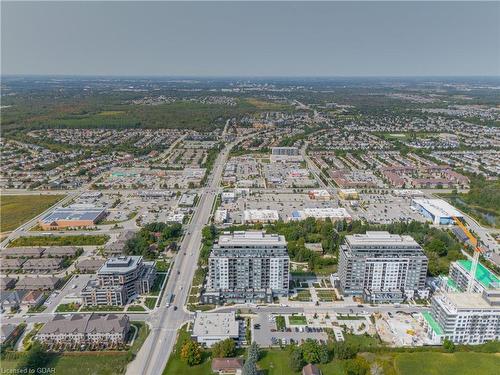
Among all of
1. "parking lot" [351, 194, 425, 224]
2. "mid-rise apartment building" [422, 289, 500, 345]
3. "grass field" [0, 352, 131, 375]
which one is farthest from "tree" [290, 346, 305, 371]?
"parking lot" [351, 194, 425, 224]

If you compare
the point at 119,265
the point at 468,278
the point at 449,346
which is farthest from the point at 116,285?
the point at 468,278

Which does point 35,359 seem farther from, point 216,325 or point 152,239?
point 152,239

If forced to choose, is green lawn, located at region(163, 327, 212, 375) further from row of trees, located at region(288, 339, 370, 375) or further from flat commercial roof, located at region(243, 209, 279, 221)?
flat commercial roof, located at region(243, 209, 279, 221)

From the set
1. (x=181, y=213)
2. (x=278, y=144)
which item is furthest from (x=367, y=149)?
(x=181, y=213)

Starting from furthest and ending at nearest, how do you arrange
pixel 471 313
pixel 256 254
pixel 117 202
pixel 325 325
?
pixel 117 202 < pixel 256 254 < pixel 325 325 < pixel 471 313

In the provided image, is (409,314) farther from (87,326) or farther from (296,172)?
(296,172)

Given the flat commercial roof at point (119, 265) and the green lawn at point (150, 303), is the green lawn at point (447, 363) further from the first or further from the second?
the flat commercial roof at point (119, 265)
